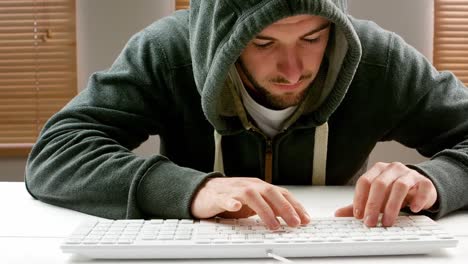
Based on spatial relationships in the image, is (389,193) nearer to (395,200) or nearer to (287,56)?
(395,200)

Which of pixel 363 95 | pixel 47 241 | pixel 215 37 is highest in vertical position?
pixel 215 37

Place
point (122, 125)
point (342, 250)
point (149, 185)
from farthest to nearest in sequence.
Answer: point (122, 125) < point (149, 185) < point (342, 250)

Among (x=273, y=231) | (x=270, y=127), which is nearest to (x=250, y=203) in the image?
(x=273, y=231)

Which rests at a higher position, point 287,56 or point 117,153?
point 287,56

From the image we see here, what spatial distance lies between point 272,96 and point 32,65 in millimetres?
1910

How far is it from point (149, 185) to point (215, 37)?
0.26 meters

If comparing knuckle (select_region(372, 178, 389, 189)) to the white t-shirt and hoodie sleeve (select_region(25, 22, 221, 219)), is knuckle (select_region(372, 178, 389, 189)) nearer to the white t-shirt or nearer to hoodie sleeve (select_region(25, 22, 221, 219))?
hoodie sleeve (select_region(25, 22, 221, 219))

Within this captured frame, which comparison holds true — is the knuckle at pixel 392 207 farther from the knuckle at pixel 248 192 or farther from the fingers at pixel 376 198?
the knuckle at pixel 248 192

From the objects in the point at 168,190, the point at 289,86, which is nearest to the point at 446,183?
the point at 289,86

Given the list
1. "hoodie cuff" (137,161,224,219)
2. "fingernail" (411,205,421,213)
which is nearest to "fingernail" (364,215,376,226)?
"fingernail" (411,205,421,213)

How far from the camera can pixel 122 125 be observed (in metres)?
1.11

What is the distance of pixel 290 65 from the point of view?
3.17ft

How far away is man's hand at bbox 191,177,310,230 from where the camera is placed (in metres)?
0.72

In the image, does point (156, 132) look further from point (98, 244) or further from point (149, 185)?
point (98, 244)
